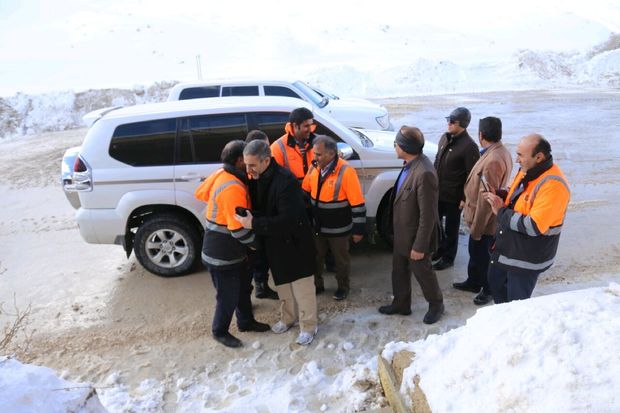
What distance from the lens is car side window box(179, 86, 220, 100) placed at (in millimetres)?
10383

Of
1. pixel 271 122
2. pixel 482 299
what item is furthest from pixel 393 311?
pixel 271 122

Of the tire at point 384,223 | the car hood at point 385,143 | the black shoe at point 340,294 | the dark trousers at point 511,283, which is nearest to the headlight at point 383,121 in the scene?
the car hood at point 385,143

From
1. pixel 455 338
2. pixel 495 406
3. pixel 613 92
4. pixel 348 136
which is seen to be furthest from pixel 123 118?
pixel 613 92

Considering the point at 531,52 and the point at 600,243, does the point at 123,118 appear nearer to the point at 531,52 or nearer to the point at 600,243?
the point at 600,243

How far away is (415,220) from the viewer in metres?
4.28

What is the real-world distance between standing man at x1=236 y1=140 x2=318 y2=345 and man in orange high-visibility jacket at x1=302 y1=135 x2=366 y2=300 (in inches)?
21.2

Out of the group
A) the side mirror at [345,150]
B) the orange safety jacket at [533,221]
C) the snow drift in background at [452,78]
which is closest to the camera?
the orange safety jacket at [533,221]

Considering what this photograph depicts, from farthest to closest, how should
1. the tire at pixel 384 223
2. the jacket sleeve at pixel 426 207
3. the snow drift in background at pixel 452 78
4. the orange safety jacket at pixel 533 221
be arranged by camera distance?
the snow drift in background at pixel 452 78, the tire at pixel 384 223, the jacket sleeve at pixel 426 207, the orange safety jacket at pixel 533 221

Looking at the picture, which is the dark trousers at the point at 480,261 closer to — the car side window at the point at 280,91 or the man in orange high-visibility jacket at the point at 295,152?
the man in orange high-visibility jacket at the point at 295,152

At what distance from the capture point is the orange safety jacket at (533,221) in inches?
136

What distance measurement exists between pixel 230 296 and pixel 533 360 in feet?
8.40

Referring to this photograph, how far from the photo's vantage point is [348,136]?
18.8 feet

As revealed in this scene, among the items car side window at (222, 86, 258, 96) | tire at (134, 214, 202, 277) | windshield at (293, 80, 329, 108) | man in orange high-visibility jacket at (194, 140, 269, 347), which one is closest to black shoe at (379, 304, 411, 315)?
man in orange high-visibility jacket at (194, 140, 269, 347)

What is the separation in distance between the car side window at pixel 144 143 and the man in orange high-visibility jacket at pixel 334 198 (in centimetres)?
169
